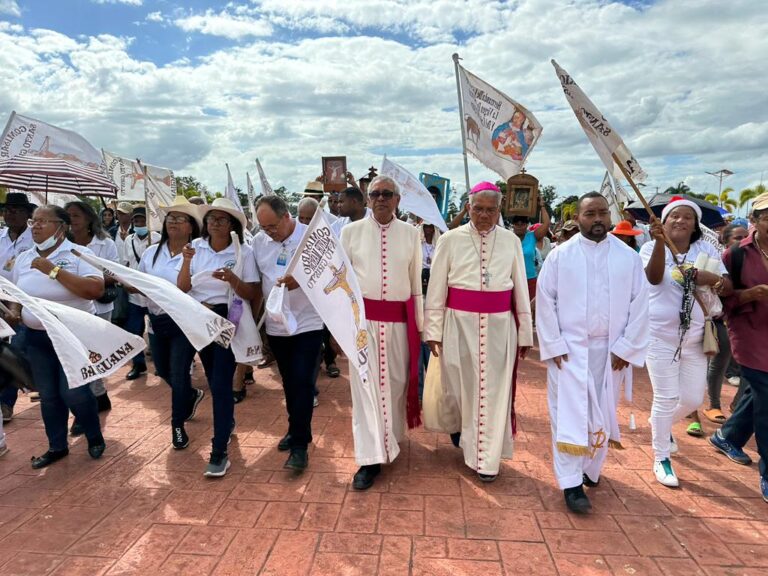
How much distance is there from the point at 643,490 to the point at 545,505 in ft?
2.53

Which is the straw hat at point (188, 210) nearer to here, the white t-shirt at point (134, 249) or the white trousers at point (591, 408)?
the white trousers at point (591, 408)

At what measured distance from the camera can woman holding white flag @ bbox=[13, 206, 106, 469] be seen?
383 centimetres

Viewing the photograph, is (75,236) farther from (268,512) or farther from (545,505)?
(545,505)

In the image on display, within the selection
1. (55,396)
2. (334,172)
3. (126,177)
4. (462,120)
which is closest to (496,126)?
(462,120)

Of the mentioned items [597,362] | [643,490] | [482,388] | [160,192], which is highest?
[160,192]

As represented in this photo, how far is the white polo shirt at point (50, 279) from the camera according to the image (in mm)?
3838

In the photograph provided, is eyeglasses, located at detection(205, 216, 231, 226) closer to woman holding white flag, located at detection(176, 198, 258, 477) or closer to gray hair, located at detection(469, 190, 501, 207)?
woman holding white flag, located at detection(176, 198, 258, 477)

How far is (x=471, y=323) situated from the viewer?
374 centimetres

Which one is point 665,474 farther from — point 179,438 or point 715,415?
point 179,438

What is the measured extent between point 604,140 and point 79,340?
12.8 feet

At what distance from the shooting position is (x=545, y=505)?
134 inches

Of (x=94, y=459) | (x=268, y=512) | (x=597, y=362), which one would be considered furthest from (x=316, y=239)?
(x=94, y=459)

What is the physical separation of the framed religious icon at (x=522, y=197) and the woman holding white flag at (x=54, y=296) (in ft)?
19.3

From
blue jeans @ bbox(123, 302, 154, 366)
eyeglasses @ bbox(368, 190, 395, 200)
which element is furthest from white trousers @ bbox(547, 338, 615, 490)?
blue jeans @ bbox(123, 302, 154, 366)
